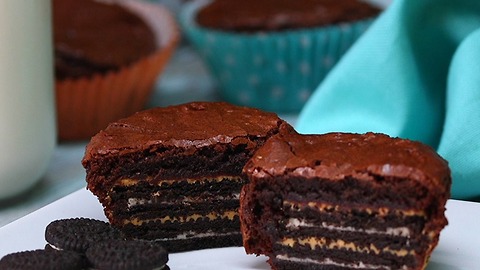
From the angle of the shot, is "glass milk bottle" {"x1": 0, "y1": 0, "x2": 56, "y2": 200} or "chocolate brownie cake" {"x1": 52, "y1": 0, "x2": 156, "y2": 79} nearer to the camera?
"glass milk bottle" {"x1": 0, "y1": 0, "x2": 56, "y2": 200}

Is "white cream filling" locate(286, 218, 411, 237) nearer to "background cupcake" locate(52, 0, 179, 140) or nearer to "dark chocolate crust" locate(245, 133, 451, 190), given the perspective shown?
"dark chocolate crust" locate(245, 133, 451, 190)

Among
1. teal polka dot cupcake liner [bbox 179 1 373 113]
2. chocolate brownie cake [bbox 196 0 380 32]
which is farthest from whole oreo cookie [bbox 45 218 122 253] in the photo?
chocolate brownie cake [bbox 196 0 380 32]

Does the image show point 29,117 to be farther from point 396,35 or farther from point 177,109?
point 396,35

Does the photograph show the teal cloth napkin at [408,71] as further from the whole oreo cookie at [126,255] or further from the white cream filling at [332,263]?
the whole oreo cookie at [126,255]

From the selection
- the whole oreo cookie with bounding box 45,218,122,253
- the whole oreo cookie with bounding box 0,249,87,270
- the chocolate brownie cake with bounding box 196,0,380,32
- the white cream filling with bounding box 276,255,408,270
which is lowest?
the whole oreo cookie with bounding box 0,249,87,270

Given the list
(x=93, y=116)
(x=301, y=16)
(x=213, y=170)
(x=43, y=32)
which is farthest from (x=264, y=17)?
(x=213, y=170)

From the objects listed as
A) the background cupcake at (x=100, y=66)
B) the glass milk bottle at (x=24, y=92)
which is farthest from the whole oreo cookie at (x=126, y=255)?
the background cupcake at (x=100, y=66)

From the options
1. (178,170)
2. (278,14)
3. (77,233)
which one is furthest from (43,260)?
(278,14)

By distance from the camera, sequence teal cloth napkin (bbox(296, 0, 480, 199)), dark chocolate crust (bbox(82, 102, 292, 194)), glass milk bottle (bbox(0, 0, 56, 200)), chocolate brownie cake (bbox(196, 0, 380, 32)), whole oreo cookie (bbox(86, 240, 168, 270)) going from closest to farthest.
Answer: whole oreo cookie (bbox(86, 240, 168, 270)) < dark chocolate crust (bbox(82, 102, 292, 194)) < glass milk bottle (bbox(0, 0, 56, 200)) < teal cloth napkin (bbox(296, 0, 480, 199)) < chocolate brownie cake (bbox(196, 0, 380, 32))
